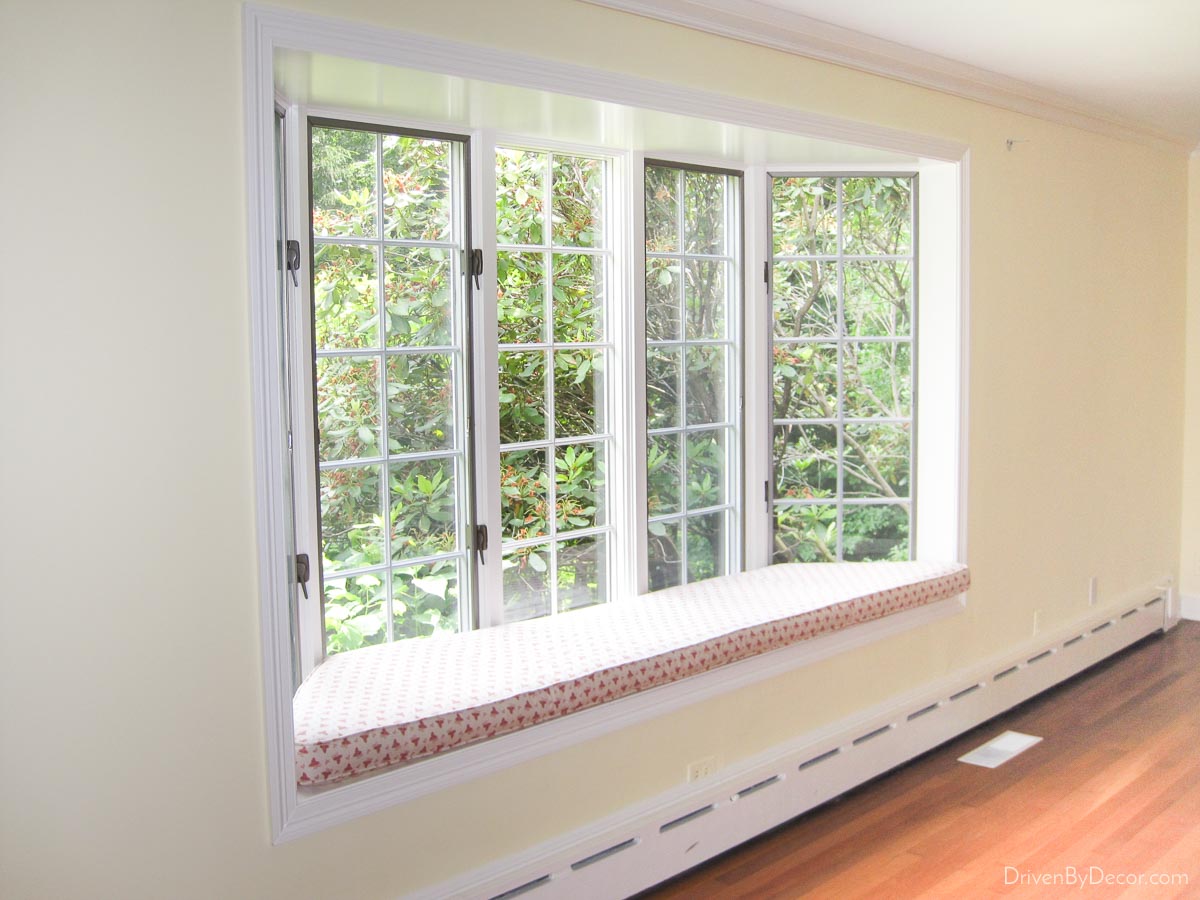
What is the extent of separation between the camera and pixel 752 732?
11.3ft

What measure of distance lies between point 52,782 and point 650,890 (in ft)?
5.70

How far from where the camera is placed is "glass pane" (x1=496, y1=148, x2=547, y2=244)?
10.9 ft

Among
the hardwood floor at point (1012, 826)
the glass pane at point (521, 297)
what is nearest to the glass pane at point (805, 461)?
the hardwood floor at point (1012, 826)

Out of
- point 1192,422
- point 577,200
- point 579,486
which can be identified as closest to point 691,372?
point 579,486

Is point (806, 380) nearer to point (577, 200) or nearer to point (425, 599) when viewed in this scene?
point (577, 200)

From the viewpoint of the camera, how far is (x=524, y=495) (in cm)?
344

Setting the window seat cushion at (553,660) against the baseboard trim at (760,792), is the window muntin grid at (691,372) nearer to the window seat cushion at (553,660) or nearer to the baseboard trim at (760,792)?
the window seat cushion at (553,660)

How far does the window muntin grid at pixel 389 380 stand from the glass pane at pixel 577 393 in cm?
42

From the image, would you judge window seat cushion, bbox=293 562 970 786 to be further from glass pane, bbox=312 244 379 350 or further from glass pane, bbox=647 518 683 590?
glass pane, bbox=312 244 379 350

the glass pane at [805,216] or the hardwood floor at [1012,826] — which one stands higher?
the glass pane at [805,216]

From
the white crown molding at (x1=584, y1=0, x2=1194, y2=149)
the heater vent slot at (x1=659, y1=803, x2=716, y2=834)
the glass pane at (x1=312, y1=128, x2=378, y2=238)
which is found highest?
the white crown molding at (x1=584, y1=0, x2=1194, y2=149)

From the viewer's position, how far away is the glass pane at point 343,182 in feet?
9.61

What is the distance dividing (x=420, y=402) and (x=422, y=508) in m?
0.31

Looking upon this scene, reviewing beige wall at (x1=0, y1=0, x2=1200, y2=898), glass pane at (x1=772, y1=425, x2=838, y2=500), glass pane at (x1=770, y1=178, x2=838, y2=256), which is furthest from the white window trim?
glass pane at (x1=772, y1=425, x2=838, y2=500)
